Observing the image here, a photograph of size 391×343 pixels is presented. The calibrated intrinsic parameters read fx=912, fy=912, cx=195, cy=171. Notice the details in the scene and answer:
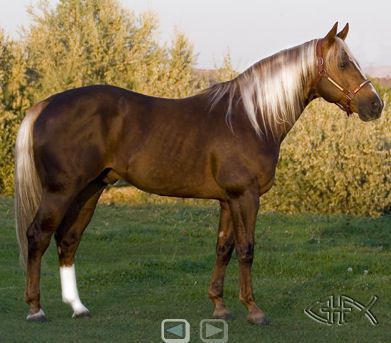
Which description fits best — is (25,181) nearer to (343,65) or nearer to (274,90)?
(274,90)

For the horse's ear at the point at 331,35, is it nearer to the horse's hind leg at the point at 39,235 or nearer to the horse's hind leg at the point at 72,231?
the horse's hind leg at the point at 72,231

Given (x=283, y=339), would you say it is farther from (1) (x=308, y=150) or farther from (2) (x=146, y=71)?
(2) (x=146, y=71)

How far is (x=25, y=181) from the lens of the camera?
7.45 metres

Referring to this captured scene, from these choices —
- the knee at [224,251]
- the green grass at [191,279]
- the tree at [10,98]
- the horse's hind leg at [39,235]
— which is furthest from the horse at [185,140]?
the tree at [10,98]

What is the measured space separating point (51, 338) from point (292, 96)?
2.76 meters

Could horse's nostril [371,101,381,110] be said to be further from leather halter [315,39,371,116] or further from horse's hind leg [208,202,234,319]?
horse's hind leg [208,202,234,319]

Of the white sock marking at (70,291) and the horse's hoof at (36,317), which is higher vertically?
the white sock marking at (70,291)

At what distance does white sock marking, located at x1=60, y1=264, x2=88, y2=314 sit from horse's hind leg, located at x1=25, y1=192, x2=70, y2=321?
0.34 m

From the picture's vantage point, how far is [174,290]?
9.10 metres

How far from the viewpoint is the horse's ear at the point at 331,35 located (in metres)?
7.45

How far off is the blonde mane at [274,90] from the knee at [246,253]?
93 cm

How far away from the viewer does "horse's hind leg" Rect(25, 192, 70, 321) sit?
7.31 meters

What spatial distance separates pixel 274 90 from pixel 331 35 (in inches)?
25.5

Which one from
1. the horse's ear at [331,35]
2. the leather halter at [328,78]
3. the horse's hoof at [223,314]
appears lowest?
the horse's hoof at [223,314]
